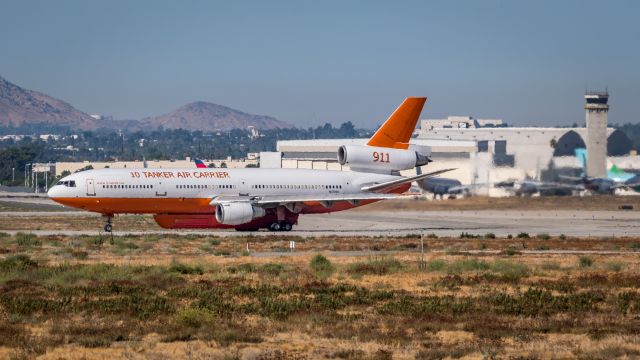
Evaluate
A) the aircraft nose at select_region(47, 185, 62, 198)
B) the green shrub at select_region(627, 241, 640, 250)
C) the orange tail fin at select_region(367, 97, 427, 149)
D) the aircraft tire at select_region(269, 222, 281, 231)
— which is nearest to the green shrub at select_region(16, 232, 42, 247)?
the aircraft nose at select_region(47, 185, 62, 198)

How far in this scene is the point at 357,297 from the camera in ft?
129

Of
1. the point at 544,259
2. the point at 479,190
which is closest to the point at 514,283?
the point at 544,259

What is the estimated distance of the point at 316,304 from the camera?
37.5 metres

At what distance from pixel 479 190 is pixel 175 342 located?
92.4 m

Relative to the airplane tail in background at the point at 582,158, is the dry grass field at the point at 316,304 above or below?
below

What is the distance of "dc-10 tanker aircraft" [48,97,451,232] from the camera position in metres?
76.0

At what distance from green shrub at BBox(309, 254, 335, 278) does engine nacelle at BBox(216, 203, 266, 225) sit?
78.7 ft

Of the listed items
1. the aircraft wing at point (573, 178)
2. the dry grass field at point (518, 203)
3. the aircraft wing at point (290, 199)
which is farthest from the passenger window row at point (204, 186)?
the aircraft wing at point (573, 178)

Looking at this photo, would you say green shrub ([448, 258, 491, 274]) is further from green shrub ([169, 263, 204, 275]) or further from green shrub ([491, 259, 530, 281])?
green shrub ([169, 263, 204, 275])

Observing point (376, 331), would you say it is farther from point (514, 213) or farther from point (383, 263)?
point (514, 213)

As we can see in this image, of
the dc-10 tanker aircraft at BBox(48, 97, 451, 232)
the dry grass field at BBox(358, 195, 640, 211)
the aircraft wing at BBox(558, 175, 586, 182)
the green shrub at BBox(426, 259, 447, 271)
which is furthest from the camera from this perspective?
the aircraft wing at BBox(558, 175, 586, 182)

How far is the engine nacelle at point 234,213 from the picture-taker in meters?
76.1

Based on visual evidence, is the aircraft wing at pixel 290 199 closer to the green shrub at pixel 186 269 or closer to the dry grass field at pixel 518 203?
the dry grass field at pixel 518 203

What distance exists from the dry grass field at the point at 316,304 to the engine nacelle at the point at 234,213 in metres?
15.2
